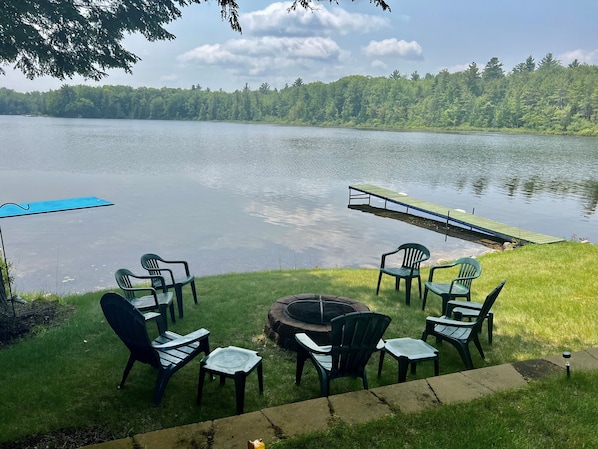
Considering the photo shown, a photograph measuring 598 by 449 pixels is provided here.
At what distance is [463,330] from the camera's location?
15.4ft

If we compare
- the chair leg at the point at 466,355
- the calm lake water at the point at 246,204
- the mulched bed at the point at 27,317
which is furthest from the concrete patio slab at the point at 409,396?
the calm lake water at the point at 246,204

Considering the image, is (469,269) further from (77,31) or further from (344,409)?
(77,31)

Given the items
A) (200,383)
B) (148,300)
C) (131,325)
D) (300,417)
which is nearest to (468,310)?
(300,417)

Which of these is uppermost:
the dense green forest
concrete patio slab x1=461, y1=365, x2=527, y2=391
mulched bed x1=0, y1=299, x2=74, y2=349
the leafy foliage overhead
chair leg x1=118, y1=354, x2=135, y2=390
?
the dense green forest

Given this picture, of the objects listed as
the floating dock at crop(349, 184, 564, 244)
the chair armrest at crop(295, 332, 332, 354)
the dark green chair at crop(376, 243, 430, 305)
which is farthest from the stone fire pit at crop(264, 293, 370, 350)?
the floating dock at crop(349, 184, 564, 244)

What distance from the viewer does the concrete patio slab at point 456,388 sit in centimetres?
351

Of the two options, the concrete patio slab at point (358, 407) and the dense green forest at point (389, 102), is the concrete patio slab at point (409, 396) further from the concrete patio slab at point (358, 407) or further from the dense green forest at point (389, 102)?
the dense green forest at point (389, 102)

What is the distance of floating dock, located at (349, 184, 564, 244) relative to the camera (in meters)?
13.7

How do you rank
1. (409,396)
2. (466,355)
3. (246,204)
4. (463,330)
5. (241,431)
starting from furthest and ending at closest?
(246,204)
(463,330)
(466,355)
(409,396)
(241,431)

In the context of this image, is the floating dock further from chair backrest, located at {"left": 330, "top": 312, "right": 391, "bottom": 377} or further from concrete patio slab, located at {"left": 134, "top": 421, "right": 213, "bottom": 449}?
concrete patio slab, located at {"left": 134, "top": 421, "right": 213, "bottom": 449}

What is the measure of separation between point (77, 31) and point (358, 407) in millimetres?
5966

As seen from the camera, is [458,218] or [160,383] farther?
[458,218]

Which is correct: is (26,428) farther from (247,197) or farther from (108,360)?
(247,197)

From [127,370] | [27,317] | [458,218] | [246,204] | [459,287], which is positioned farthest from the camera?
[246,204]
